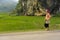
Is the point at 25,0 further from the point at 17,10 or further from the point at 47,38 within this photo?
the point at 47,38

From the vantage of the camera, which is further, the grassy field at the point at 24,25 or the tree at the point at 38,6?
the tree at the point at 38,6

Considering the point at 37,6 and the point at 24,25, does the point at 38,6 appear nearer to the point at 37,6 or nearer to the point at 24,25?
the point at 37,6

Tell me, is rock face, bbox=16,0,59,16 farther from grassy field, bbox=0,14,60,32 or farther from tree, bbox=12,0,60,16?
grassy field, bbox=0,14,60,32

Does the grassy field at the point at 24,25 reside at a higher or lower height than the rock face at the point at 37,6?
lower

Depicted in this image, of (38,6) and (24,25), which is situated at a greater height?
(38,6)

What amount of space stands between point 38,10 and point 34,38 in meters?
34.3

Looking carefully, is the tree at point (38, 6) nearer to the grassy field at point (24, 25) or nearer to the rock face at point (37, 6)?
the rock face at point (37, 6)

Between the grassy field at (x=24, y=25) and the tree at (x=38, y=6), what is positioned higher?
the tree at (x=38, y=6)

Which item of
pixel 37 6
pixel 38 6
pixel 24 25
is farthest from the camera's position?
pixel 37 6

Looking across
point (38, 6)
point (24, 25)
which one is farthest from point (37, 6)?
point (24, 25)

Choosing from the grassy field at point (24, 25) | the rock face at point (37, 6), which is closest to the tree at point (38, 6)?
the rock face at point (37, 6)

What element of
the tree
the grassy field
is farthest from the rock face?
the grassy field

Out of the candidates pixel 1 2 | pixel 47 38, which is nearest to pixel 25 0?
pixel 47 38

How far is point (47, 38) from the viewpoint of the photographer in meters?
11.3
